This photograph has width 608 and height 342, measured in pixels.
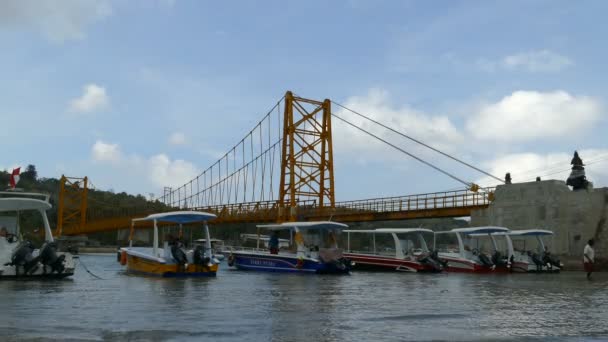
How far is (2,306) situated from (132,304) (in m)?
2.23

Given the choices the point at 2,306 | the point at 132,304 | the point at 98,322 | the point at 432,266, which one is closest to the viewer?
the point at 98,322

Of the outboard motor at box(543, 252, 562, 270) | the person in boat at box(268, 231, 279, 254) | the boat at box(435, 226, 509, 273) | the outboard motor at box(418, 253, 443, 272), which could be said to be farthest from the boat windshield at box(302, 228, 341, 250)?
the outboard motor at box(543, 252, 562, 270)

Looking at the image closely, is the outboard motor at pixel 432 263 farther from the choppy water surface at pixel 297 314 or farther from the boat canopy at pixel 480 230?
the choppy water surface at pixel 297 314

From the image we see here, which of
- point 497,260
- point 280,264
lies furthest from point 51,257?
point 497,260

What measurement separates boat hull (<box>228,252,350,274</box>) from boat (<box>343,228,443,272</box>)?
3.25 meters

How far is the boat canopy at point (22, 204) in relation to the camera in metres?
19.5

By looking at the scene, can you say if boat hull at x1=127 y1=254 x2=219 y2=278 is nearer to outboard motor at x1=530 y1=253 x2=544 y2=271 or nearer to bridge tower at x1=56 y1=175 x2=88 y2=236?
outboard motor at x1=530 y1=253 x2=544 y2=271

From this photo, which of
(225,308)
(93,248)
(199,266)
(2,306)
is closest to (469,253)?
(199,266)

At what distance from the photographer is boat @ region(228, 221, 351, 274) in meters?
27.0

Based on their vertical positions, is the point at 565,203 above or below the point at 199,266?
above

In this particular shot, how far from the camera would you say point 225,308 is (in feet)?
39.1

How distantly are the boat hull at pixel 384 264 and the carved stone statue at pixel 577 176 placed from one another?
11.5 meters

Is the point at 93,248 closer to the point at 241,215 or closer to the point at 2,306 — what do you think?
the point at 241,215

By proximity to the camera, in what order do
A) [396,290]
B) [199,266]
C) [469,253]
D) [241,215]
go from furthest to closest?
[241,215] → [469,253] → [199,266] → [396,290]
